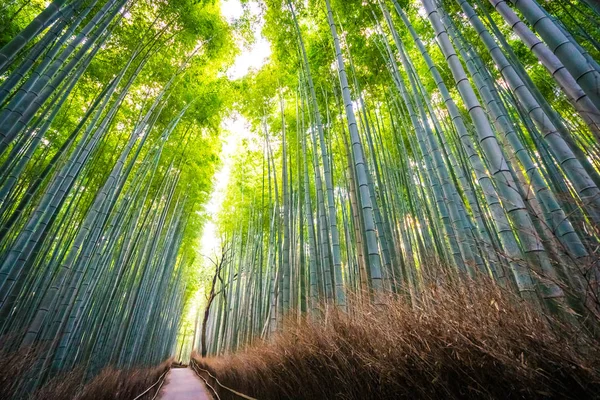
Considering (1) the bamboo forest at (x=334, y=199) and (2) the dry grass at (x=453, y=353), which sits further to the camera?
(1) the bamboo forest at (x=334, y=199)

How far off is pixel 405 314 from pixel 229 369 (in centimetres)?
379

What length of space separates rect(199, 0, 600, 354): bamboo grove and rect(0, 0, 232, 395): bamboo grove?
137cm

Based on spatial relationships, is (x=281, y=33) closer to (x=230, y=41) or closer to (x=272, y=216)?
(x=230, y=41)

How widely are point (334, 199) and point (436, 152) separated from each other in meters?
1.53

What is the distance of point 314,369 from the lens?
1.74 metres

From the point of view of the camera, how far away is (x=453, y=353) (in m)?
0.90

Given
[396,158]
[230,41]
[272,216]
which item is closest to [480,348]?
[396,158]

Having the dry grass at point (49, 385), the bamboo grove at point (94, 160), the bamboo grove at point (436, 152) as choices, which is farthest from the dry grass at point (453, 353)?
the bamboo grove at point (94, 160)

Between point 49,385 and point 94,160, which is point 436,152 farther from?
point 94,160

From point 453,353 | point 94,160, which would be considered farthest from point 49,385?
point 94,160

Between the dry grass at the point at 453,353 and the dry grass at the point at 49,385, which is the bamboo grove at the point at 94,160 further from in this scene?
the dry grass at the point at 453,353

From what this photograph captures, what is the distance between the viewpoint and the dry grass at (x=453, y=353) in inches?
27.4

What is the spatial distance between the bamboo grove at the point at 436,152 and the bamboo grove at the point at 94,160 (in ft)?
4.48

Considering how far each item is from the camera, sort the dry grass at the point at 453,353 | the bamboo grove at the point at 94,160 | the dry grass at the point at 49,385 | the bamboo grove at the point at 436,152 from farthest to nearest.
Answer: the bamboo grove at the point at 94,160
the dry grass at the point at 49,385
the bamboo grove at the point at 436,152
the dry grass at the point at 453,353
